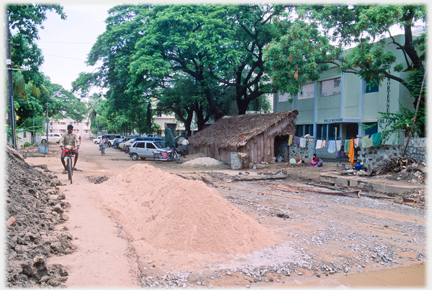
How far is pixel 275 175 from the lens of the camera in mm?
16016

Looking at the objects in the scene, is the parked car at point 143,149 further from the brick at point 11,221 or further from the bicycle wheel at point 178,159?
the brick at point 11,221

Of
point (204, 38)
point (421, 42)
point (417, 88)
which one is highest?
point (204, 38)

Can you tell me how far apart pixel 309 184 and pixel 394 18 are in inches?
291

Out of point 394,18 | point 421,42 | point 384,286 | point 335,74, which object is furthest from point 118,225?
point 335,74

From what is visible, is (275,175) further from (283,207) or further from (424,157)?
(283,207)

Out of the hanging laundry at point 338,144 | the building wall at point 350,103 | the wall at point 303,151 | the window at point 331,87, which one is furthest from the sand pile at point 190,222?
the window at point 331,87

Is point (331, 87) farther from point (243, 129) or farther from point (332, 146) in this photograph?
point (243, 129)

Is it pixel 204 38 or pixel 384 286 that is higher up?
pixel 204 38

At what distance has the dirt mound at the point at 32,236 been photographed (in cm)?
363

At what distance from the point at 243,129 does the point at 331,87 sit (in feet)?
26.2

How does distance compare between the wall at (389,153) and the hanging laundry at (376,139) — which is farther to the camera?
the hanging laundry at (376,139)

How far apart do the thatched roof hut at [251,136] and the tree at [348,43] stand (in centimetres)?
250

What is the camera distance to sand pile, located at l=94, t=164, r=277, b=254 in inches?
212

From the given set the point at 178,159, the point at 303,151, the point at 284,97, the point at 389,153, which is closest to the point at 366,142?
the point at 389,153
